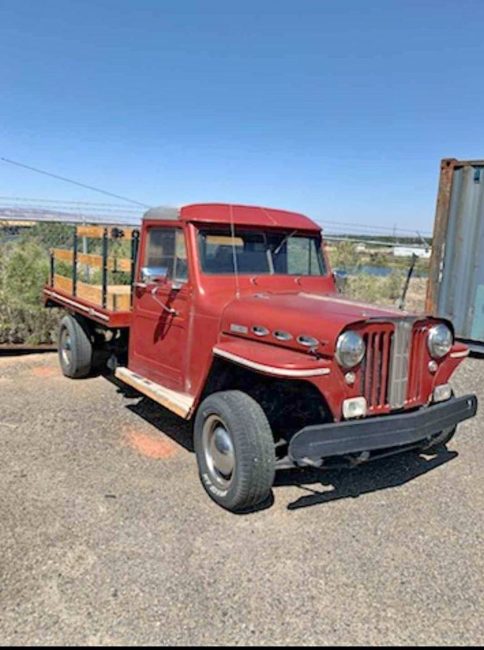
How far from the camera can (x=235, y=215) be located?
469 cm

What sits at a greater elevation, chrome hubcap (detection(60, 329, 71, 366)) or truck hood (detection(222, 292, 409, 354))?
truck hood (detection(222, 292, 409, 354))

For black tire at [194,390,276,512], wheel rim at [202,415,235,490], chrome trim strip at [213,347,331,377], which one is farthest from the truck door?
chrome trim strip at [213,347,331,377]

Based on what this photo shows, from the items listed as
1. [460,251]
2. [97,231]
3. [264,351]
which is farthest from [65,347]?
[460,251]

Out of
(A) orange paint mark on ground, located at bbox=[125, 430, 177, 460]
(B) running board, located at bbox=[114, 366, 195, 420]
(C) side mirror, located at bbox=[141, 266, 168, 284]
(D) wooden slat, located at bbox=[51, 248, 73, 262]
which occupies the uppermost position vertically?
(D) wooden slat, located at bbox=[51, 248, 73, 262]

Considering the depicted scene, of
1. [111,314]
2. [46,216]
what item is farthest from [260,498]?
[46,216]

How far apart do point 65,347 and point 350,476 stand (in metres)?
4.07

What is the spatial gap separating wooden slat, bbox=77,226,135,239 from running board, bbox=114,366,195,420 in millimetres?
1343

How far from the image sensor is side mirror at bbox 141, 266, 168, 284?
4434mm

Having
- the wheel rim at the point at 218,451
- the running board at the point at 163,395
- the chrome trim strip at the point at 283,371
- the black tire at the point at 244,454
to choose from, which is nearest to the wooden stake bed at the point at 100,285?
the running board at the point at 163,395

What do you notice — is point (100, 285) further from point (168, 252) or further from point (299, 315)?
point (299, 315)

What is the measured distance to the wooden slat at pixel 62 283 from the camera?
676cm

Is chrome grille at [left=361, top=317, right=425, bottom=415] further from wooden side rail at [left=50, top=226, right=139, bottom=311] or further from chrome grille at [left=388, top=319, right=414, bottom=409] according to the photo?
wooden side rail at [left=50, top=226, right=139, bottom=311]

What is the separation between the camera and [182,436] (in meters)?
4.93

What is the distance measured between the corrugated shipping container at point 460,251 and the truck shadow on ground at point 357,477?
384 centimetres
